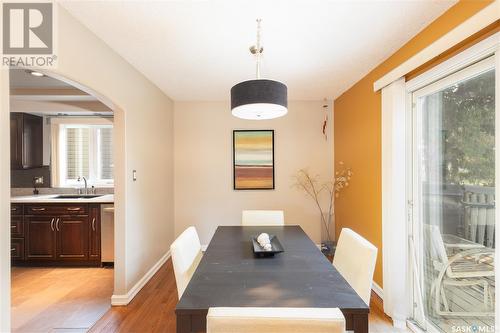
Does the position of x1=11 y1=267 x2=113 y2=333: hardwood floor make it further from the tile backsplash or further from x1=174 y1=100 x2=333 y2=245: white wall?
x1=174 y1=100 x2=333 y2=245: white wall

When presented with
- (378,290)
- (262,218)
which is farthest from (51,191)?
(378,290)

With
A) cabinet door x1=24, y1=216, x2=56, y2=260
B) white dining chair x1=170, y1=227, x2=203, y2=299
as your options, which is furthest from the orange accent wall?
cabinet door x1=24, y1=216, x2=56, y2=260

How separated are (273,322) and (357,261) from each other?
1083 mm

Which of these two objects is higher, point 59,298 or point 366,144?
point 366,144

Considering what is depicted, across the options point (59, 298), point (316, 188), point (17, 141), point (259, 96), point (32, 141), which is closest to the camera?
point (259, 96)

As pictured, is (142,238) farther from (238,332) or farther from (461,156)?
(461,156)

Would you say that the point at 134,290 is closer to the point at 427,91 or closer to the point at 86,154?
the point at 86,154

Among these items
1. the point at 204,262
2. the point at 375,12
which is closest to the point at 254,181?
the point at 204,262

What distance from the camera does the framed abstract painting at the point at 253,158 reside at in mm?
4102

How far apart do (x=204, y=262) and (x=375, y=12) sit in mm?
2146

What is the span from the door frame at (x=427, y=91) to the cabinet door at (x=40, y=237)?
4.31m

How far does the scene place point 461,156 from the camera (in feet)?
6.04
